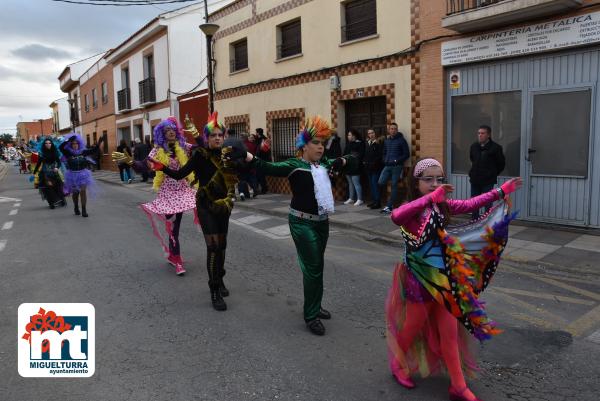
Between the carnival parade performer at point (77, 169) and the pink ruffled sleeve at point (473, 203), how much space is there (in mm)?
9337

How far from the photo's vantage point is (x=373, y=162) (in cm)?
1088

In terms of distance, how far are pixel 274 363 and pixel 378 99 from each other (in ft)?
29.2

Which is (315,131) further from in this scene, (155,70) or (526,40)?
(155,70)

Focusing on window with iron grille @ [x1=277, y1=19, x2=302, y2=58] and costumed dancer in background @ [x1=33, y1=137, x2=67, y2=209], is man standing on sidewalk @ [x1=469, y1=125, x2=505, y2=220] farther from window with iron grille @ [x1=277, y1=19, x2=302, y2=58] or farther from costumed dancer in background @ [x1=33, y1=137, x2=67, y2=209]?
costumed dancer in background @ [x1=33, y1=137, x2=67, y2=209]

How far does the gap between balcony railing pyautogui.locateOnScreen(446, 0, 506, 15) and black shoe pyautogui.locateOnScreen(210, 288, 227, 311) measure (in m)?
6.63

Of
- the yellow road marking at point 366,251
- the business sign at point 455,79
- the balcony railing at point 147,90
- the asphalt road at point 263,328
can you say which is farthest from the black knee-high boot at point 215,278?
the balcony railing at point 147,90

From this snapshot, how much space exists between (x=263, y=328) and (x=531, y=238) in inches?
203

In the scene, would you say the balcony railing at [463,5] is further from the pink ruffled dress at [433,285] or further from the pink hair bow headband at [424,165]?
the pink ruffled dress at [433,285]

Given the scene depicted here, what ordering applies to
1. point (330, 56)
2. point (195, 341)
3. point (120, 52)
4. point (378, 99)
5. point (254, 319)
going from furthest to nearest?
point (120, 52), point (330, 56), point (378, 99), point (254, 319), point (195, 341)

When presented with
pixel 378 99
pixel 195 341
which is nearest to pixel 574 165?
pixel 378 99

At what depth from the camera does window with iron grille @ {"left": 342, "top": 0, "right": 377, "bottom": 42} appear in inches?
457

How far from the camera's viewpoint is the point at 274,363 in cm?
374

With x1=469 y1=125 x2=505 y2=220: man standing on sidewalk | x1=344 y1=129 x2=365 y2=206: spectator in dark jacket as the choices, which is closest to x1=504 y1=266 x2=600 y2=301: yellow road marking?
x1=469 y1=125 x2=505 y2=220: man standing on sidewalk

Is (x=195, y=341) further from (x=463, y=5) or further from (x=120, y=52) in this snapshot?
(x=120, y=52)
